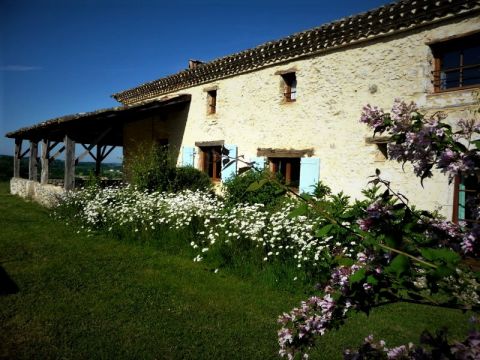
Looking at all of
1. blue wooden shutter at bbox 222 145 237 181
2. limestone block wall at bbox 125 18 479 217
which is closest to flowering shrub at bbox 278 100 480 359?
limestone block wall at bbox 125 18 479 217

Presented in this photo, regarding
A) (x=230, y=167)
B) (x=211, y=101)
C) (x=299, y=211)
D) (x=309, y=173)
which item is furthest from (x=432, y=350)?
(x=211, y=101)

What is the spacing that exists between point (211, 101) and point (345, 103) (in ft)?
19.0

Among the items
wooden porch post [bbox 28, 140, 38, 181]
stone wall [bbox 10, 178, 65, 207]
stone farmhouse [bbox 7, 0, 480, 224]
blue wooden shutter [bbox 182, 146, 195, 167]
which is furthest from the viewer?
wooden porch post [bbox 28, 140, 38, 181]

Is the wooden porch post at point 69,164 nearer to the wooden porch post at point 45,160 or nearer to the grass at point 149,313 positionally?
the wooden porch post at point 45,160

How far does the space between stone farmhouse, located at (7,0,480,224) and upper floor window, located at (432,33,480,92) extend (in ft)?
0.07

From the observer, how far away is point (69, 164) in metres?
11.4

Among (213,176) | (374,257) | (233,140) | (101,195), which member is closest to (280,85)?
(233,140)

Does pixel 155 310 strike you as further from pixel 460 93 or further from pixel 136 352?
pixel 460 93

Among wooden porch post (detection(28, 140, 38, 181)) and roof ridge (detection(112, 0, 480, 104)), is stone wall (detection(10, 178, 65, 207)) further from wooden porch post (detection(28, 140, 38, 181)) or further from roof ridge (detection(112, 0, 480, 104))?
roof ridge (detection(112, 0, 480, 104))

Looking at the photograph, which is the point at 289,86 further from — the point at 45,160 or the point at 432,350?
the point at 45,160

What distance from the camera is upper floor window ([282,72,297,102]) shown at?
33.7 feet

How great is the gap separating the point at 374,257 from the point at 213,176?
11.3 meters

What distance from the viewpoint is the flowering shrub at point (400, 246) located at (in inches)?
53.2

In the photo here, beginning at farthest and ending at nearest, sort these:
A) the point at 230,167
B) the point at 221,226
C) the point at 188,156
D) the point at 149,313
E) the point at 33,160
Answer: the point at 33,160
the point at 188,156
the point at 230,167
the point at 221,226
the point at 149,313
